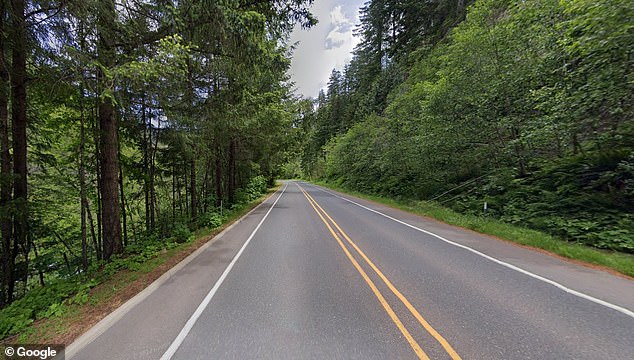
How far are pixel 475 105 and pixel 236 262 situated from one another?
12.2 meters

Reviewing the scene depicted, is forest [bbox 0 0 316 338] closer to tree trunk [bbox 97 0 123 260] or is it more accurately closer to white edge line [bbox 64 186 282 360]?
tree trunk [bbox 97 0 123 260]

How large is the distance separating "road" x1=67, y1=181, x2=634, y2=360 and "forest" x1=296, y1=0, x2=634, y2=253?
3.85 m

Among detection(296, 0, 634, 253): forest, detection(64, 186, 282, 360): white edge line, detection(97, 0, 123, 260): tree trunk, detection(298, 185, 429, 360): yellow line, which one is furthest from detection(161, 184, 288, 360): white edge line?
detection(296, 0, 634, 253): forest

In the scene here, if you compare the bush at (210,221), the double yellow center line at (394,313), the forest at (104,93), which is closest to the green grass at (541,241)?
the double yellow center line at (394,313)

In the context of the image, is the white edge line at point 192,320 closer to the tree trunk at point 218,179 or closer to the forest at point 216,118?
the forest at point 216,118

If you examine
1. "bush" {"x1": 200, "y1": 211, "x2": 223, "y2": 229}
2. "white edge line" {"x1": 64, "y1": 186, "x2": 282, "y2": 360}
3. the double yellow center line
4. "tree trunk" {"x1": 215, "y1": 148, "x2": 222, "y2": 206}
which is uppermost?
"tree trunk" {"x1": 215, "y1": 148, "x2": 222, "y2": 206}

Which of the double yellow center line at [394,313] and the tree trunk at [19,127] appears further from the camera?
the tree trunk at [19,127]

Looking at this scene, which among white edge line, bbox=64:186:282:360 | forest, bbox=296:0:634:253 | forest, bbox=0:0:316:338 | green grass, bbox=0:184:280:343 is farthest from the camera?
forest, bbox=296:0:634:253

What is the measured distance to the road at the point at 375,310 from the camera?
263 centimetres

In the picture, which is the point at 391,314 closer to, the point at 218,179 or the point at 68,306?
the point at 68,306

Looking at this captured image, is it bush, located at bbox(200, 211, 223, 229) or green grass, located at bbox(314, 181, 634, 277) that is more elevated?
green grass, located at bbox(314, 181, 634, 277)

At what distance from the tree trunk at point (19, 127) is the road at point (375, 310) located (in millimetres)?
3630

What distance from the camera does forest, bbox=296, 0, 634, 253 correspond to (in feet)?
21.1

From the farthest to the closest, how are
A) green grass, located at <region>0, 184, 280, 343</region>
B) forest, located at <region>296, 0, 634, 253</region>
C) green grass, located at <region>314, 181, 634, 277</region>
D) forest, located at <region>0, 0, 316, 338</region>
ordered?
forest, located at <region>296, 0, 634, 253</region>, green grass, located at <region>314, 181, 634, 277</region>, forest, located at <region>0, 0, 316, 338</region>, green grass, located at <region>0, 184, 280, 343</region>
